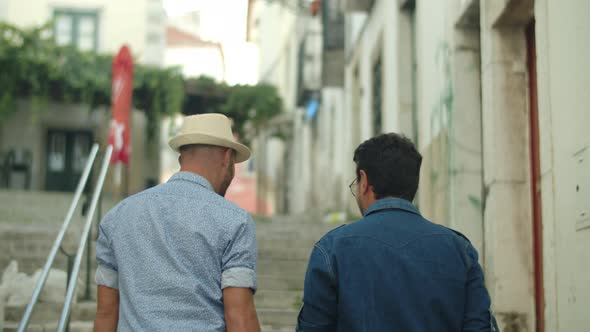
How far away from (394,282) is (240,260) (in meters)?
0.54

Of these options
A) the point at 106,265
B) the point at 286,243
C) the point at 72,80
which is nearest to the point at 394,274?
the point at 106,265

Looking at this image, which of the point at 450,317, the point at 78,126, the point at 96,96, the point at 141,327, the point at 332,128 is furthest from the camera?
the point at 78,126

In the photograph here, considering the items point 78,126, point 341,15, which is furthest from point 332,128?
point 78,126

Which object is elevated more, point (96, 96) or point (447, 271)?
point (96, 96)

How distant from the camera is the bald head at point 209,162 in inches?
138

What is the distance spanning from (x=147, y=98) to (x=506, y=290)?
1659 centimetres

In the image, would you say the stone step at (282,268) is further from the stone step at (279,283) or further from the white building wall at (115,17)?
the white building wall at (115,17)

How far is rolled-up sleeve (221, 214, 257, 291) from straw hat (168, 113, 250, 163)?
0.35m

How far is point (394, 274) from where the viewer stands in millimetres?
3008

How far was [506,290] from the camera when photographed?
19.7 ft

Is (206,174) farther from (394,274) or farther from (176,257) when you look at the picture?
(394,274)

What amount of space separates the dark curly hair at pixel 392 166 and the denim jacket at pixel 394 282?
0.10 m

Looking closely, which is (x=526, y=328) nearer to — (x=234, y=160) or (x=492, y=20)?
(x=492, y=20)

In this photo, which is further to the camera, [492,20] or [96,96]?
[96,96]
